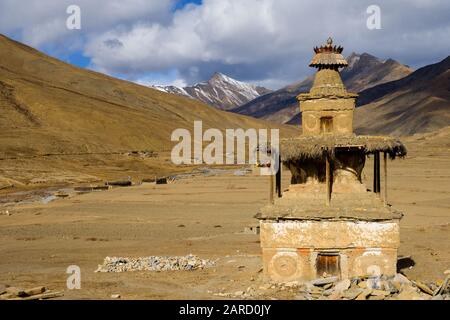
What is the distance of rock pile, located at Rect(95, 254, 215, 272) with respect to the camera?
22.5 metres

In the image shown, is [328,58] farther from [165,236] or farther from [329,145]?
[165,236]

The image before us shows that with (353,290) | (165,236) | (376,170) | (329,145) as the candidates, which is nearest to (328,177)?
(329,145)

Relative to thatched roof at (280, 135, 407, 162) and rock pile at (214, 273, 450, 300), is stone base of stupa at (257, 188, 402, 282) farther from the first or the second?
thatched roof at (280, 135, 407, 162)

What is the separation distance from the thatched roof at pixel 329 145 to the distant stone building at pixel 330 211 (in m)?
0.03

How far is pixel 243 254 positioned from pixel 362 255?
24.0ft

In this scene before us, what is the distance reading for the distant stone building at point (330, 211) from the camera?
18.6 m

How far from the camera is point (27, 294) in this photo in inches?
715

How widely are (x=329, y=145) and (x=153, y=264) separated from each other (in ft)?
27.2

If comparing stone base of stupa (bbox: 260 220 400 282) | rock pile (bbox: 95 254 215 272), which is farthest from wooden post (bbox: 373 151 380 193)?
rock pile (bbox: 95 254 215 272)

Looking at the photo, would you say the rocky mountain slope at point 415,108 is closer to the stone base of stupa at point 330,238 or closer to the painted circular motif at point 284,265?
the stone base of stupa at point 330,238

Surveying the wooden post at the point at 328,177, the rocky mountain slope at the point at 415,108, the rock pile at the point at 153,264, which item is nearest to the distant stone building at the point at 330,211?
the wooden post at the point at 328,177

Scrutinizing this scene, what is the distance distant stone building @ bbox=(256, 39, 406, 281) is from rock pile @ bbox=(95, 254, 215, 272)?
4.41 metres

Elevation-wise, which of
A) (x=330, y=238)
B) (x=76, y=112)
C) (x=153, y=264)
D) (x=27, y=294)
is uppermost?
(x=76, y=112)
